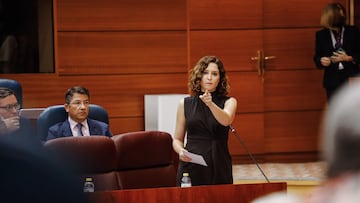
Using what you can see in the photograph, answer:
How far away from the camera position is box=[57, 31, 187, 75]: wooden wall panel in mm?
8539

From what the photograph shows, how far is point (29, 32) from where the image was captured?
845 centimetres

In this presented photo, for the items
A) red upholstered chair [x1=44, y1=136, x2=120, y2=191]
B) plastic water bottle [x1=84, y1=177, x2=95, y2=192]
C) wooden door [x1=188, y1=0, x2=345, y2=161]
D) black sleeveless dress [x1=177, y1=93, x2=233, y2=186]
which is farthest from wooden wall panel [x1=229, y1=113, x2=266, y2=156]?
plastic water bottle [x1=84, y1=177, x2=95, y2=192]

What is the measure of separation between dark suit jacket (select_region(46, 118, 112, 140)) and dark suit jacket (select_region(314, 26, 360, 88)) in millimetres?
3521

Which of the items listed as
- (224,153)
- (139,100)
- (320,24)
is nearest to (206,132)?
(224,153)

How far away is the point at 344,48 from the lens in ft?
27.1

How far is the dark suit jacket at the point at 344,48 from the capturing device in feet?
27.0

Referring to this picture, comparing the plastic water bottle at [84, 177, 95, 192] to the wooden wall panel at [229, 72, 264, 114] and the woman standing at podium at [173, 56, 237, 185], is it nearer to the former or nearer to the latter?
the woman standing at podium at [173, 56, 237, 185]

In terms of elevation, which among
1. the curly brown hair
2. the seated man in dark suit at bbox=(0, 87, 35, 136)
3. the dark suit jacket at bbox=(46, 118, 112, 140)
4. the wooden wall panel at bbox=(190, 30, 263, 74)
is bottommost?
the dark suit jacket at bbox=(46, 118, 112, 140)

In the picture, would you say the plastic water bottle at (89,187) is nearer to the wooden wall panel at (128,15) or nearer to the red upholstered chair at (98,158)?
the red upholstered chair at (98,158)

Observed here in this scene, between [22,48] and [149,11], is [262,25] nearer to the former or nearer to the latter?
[149,11]

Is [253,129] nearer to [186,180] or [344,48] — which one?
[344,48]

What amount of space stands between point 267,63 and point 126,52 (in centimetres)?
170

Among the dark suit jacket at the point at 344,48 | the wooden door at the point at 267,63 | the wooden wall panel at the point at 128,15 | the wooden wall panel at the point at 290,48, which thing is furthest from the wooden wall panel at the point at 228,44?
the dark suit jacket at the point at 344,48

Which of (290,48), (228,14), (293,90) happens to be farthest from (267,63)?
(228,14)
